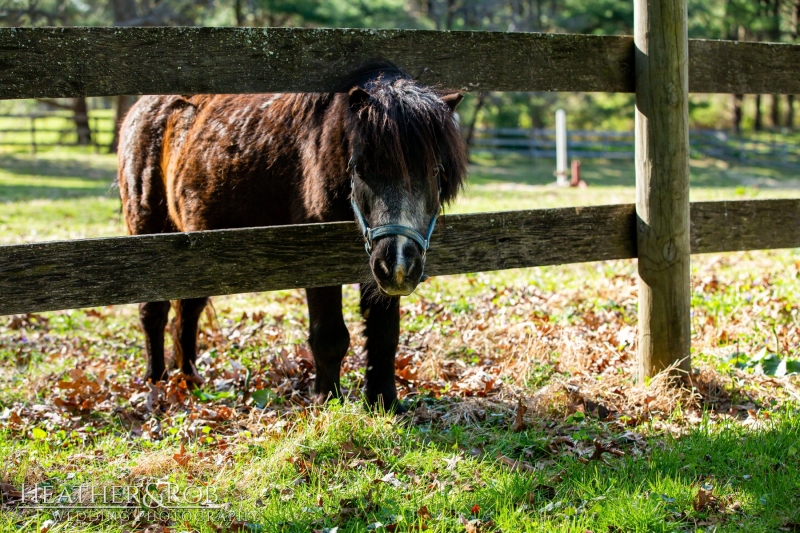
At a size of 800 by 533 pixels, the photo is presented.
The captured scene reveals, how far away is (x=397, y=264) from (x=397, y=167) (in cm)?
49

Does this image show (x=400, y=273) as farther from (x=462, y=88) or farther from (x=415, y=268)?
(x=462, y=88)

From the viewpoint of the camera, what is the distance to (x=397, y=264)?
293 centimetres

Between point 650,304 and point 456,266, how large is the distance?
127 cm

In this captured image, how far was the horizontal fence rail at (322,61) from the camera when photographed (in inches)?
120

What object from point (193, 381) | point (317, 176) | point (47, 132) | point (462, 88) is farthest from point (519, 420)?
point (47, 132)

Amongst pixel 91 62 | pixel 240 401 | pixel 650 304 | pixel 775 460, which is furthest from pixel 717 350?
pixel 91 62

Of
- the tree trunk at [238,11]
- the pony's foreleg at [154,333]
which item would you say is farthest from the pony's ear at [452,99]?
the tree trunk at [238,11]

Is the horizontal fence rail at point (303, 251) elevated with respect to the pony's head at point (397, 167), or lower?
lower

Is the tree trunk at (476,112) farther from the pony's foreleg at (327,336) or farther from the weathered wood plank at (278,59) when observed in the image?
the pony's foreleg at (327,336)

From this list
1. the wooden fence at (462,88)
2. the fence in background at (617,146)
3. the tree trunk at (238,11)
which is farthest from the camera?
the fence in background at (617,146)

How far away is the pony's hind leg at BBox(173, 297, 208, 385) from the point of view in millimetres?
5117

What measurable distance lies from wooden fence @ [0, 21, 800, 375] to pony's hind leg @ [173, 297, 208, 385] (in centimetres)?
188

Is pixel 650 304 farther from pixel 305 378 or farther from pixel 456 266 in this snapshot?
pixel 305 378

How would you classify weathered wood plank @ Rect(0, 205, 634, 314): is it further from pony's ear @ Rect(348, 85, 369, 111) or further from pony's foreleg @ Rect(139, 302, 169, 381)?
pony's foreleg @ Rect(139, 302, 169, 381)
